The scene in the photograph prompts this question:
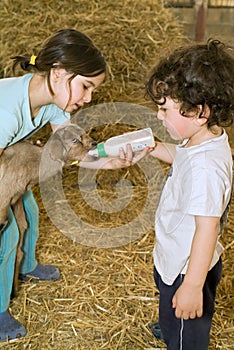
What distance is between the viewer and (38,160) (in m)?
1.82

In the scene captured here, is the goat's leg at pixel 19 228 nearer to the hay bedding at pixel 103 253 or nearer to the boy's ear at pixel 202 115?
the hay bedding at pixel 103 253

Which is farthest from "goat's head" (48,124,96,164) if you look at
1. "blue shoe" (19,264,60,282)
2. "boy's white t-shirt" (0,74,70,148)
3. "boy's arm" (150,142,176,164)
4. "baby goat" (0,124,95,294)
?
"blue shoe" (19,264,60,282)

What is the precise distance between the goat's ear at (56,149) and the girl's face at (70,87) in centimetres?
16

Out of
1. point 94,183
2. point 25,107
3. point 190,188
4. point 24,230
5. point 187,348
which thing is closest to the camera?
point 190,188

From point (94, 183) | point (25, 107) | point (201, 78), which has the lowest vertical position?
point (94, 183)

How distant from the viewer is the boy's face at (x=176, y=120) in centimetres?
136

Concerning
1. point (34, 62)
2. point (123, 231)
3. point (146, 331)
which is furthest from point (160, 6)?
point (146, 331)

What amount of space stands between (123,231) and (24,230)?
2.44 ft

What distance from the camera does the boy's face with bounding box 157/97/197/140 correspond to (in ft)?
4.45

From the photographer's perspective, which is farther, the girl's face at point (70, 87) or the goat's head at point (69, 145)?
the goat's head at point (69, 145)

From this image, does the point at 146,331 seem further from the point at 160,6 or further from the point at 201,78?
the point at 160,6

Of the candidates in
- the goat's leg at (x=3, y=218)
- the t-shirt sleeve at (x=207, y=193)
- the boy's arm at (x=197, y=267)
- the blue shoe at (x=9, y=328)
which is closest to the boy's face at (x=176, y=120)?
the t-shirt sleeve at (x=207, y=193)

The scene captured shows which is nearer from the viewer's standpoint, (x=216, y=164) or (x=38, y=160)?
(x=216, y=164)

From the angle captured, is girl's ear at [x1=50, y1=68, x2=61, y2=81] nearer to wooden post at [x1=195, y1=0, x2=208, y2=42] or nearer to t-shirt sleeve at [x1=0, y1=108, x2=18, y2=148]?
t-shirt sleeve at [x1=0, y1=108, x2=18, y2=148]
